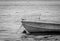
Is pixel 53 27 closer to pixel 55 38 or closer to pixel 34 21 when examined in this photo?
pixel 55 38

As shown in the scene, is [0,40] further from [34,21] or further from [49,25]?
[49,25]

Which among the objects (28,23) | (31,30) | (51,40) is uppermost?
(28,23)

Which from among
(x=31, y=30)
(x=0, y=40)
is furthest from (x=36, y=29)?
(x=0, y=40)

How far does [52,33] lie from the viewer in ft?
→ 25.1

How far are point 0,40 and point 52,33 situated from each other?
10.4 ft

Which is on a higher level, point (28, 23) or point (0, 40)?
point (28, 23)

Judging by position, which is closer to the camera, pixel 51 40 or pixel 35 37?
pixel 51 40

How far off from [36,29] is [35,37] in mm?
479

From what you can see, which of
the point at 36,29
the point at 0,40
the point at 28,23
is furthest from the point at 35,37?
the point at 0,40

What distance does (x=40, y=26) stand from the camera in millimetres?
7055

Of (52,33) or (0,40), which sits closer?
(0,40)

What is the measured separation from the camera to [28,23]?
709 cm

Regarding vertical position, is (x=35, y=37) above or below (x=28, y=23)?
below

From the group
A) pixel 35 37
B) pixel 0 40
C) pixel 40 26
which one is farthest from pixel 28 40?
pixel 0 40
